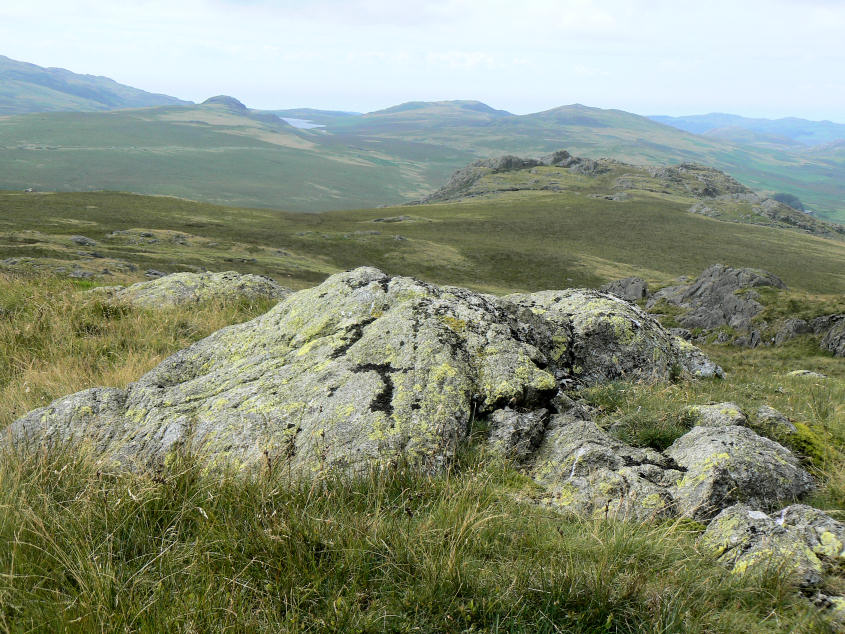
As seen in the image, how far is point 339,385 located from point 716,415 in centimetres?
416

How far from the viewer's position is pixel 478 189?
179 meters

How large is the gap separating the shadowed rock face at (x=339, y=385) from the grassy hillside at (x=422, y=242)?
1636 inches

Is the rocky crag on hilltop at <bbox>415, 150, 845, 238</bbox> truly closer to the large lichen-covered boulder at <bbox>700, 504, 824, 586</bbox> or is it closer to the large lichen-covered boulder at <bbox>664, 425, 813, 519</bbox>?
the large lichen-covered boulder at <bbox>664, 425, 813, 519</bbox>

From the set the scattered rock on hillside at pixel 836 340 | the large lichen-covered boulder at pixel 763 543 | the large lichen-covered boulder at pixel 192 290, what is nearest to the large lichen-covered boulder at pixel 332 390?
the large lichen-covered boulder at pixel 763 543

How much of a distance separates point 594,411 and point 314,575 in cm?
423

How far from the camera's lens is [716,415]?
5391mm

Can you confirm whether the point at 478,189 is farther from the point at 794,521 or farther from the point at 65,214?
the point at 794,521

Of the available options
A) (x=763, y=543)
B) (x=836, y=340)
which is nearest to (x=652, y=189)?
(x=836, y=340)

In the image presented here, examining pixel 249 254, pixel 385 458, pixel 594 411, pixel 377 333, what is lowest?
pixel 249 254

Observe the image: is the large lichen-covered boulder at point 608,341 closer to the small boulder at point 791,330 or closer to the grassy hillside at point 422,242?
the small boulder at point 791,330

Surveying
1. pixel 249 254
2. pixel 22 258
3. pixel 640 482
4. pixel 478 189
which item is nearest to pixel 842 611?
pixel 640 482

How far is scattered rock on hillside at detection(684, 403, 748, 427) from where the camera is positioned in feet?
17.2

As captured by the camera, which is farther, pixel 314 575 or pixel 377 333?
pixel 377 333

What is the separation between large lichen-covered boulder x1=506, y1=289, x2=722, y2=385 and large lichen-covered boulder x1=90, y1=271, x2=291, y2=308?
773cm
